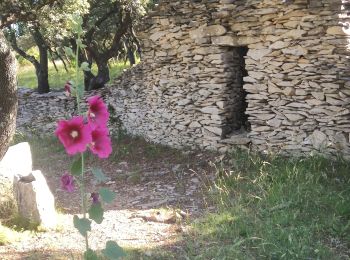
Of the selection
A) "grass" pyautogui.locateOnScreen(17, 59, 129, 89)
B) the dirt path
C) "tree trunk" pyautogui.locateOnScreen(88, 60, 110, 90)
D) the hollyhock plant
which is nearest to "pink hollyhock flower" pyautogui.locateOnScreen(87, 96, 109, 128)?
the hollyhock plant

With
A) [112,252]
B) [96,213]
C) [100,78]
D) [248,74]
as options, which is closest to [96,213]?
[96,213]

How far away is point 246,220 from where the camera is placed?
4.77 metres

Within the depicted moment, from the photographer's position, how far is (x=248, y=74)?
22.9ft

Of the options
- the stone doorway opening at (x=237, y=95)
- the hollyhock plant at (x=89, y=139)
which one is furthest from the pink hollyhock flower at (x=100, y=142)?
the stone doorway opening at (x=237, y=95)

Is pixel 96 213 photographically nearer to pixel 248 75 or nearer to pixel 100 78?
pixel 248 75

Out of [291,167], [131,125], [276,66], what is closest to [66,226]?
[291,167]

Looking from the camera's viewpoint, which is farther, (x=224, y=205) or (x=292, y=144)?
(x=292, y=144)

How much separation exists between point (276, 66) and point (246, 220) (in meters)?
2.67

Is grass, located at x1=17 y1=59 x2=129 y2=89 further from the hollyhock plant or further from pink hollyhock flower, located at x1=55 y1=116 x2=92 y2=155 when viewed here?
pink hollyhock flower, located at x1=55 y1=116 x2=92 y2=155

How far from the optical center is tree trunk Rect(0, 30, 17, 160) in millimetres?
4383

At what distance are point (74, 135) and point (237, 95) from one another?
17.5 ft

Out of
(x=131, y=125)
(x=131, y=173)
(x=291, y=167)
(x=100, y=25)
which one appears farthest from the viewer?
(x=100, y=25)

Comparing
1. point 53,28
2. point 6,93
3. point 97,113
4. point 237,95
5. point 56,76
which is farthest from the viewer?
point 56,76

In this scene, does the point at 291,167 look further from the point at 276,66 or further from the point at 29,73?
the point at 29,73
